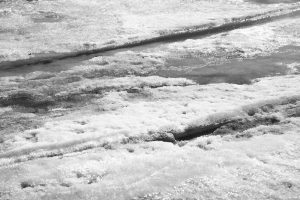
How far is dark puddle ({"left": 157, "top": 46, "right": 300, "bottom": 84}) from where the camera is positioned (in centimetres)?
385

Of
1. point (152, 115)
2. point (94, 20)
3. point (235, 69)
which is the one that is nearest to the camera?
point (152, 115)

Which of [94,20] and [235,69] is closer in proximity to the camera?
[235,69]

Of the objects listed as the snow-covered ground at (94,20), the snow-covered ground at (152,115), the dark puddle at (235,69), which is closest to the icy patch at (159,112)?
the snow-covered ground at (152,115)

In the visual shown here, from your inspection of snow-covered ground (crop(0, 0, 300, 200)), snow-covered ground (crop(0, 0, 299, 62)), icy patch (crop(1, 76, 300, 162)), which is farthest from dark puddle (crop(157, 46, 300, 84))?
snow-covered ground (crop(0, 0, 299, 62))

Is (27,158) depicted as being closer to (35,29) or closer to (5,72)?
(5,72)

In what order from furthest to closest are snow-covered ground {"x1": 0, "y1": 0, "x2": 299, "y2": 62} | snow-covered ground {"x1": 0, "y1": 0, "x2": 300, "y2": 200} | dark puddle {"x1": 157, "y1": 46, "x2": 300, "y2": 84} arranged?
snow-covered ground {"x1": 0, "y1": 0, "x2": 299, "y2": 62} < dark puddle {"x1": 157, "y1": 46, "x2": 300, "y2": 84} < snow-covered ground {"x1": 0, "y1": 0, "x2": 300, "y2": 200}

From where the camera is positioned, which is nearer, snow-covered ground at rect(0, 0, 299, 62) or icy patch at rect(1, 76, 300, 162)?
icy patch at rect(1, 76, 300, 162)

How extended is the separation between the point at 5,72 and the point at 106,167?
1979mm

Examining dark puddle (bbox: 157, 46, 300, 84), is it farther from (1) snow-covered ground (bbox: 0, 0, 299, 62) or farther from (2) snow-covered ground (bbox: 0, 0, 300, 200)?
(1) snow-covered ground (bbox: 0, 0, 299, 62)

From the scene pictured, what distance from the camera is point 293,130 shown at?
9.70 feet

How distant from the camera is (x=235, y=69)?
4.04 m

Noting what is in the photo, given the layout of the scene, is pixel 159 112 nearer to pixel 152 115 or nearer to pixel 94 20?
pixel 152 115

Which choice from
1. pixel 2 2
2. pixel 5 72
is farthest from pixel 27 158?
pixel 2 2

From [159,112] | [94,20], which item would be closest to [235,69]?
[159,112]
